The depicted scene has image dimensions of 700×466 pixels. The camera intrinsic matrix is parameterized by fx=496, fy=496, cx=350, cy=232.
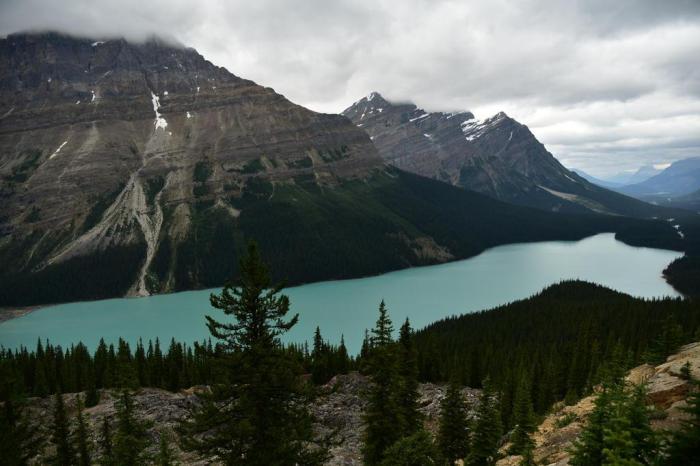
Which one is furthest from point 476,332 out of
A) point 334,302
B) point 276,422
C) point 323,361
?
point 276,422

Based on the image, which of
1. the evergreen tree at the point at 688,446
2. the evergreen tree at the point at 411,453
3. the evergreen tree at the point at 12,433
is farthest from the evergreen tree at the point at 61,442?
the evergreen tree at the point at 688,446

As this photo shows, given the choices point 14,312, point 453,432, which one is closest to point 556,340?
point 453,432

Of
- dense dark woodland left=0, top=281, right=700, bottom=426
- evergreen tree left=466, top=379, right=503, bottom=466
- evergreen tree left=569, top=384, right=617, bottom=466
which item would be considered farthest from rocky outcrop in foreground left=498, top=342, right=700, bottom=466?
dense dark woodland left=0, top=281, right=700, bottom=426

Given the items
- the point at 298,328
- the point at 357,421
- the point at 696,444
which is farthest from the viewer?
the point at 298,328

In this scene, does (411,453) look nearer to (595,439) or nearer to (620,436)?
(595,439)

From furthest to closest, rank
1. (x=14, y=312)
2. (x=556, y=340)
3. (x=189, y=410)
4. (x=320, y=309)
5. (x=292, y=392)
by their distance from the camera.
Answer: (x=14, y=312) < (x=320, y=309) < (x=556, y=340) < (x=189, y=410) < (x=292, y=392)

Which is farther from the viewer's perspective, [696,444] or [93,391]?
[93,391]

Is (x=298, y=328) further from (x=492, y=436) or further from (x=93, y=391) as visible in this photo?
(x=492, y=436)

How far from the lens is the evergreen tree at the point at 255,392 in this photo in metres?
17.1

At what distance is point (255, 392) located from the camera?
17.4 m

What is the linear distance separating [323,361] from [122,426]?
128 feet

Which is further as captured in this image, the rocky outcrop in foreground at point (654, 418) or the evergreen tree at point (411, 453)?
the rocky outcrop in foreground at point (654, 418)

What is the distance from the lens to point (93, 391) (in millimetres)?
52719

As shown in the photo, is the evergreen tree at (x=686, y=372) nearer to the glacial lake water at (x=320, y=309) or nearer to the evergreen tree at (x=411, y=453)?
the evergreen tree at (x=411, y=453)
